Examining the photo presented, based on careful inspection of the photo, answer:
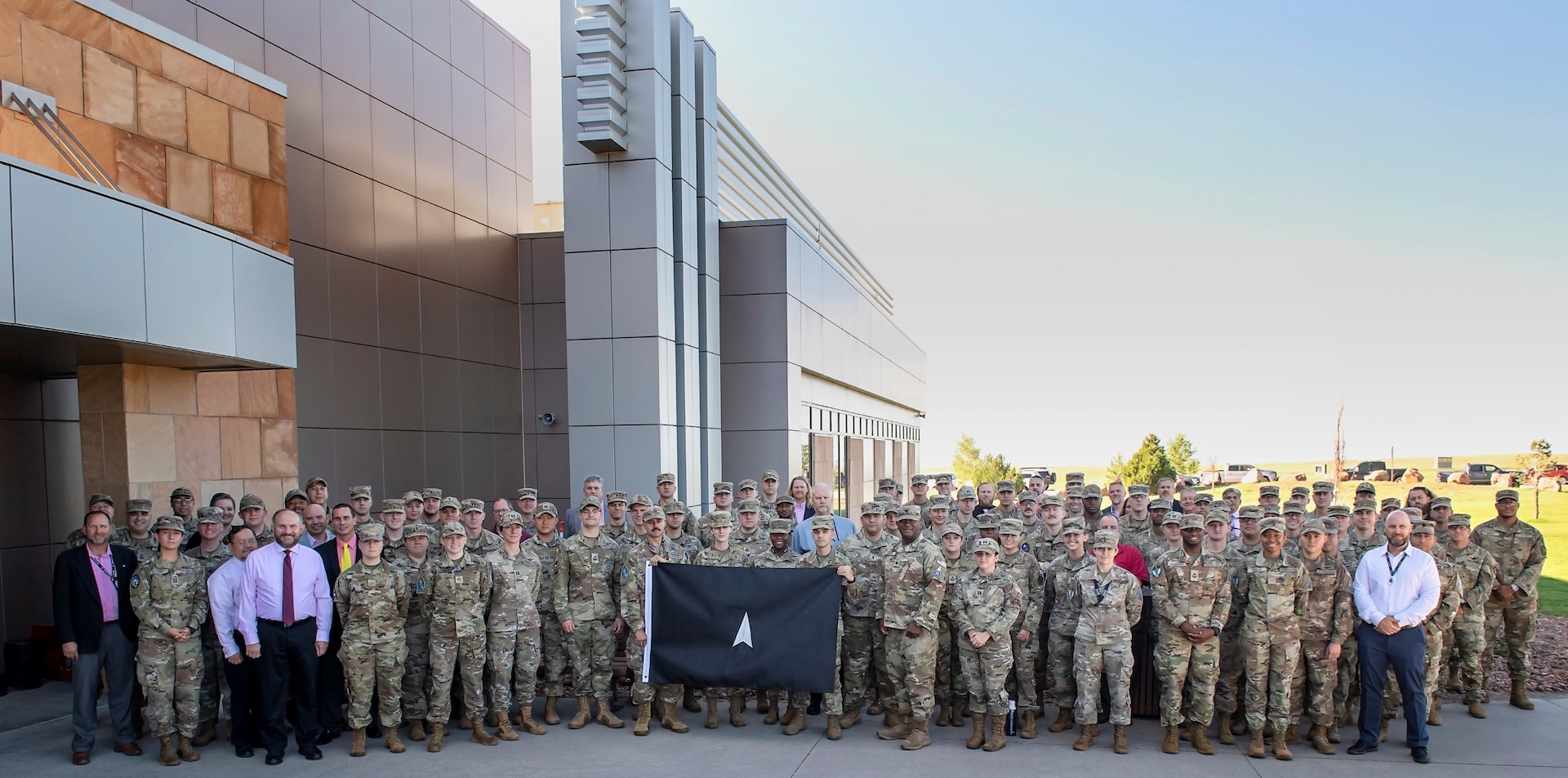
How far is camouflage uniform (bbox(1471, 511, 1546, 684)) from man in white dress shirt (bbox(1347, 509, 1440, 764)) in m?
2.01

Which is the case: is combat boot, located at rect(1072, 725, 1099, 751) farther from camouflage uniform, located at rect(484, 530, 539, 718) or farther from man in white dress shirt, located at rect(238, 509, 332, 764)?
man in white dress shirt, located at rect(238, 509, 332, 764)

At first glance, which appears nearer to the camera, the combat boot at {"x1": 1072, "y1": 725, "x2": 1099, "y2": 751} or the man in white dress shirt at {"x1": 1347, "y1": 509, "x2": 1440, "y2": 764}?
the man in white dress shirt at {"x1": 1347, "y1": 509, "x2": 1440, "y2": 764}

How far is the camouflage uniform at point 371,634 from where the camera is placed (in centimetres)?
783

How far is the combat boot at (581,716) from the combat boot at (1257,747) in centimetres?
559

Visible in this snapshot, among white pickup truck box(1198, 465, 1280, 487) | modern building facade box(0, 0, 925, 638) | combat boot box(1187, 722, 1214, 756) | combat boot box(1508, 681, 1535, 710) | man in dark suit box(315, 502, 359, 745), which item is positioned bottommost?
white pickup truck box(1198, 465, 1280, 487)

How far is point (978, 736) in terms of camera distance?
7.82 metres

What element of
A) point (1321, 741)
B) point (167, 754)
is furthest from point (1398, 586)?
point (167, 754)

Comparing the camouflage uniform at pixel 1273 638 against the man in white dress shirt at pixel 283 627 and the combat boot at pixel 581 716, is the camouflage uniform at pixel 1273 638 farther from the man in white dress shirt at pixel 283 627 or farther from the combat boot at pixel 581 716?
the man in white dress shirt at pixel 283 627

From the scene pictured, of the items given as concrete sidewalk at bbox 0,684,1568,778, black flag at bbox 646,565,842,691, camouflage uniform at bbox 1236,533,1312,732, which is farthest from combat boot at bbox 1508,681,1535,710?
black flag at bbox 646,565,842,691

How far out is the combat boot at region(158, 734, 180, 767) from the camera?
771 centimetres

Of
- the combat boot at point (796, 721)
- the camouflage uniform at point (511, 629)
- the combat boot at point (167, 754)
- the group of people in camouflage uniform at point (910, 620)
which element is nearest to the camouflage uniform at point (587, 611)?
the group of people in camouflage uniform at point (910, 620)

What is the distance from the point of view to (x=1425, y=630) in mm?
8078

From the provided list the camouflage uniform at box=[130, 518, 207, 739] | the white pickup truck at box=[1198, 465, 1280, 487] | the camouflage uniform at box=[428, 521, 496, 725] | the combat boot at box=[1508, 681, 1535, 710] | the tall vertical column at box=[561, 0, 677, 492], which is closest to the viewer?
the camouflage uniform at box=[130, 518, 207, 739]

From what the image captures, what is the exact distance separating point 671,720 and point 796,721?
112 centimetres
